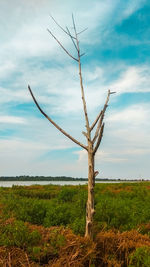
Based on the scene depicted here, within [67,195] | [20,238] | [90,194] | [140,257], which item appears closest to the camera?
[140,257]

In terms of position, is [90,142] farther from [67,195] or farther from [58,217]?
[67,195]

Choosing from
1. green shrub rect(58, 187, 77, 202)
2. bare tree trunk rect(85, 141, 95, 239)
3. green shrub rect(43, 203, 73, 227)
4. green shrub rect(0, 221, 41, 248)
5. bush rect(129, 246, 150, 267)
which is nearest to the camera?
bush rect(129, 246, 150, 267)

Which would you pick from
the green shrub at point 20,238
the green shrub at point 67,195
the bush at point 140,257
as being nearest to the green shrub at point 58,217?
the green shrub at point 20,238

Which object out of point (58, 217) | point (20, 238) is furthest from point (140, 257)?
point (58, 217)

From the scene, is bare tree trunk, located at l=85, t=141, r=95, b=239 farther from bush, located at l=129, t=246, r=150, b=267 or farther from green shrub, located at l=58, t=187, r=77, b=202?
green shrub, located at l=58, t=187, r=77, b=202

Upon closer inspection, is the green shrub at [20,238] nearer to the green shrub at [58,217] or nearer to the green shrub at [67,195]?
the green shrub at [58,217]

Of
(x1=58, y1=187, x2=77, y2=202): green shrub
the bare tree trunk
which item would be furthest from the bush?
(x1=58, y1=187, x2=77, y2=202): green shrub

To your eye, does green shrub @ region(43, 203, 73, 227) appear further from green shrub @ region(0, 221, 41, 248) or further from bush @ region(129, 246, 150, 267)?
bush @ region(129, 246, 150, 267)

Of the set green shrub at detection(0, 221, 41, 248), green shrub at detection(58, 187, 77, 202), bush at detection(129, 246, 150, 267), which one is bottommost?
bush at detection(129, 246, 150, 267)

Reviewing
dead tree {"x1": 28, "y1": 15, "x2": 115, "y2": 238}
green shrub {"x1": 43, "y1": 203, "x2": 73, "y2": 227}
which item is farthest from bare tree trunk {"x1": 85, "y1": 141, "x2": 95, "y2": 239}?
green shrub {"x1": 43, "y1": 203, "x2": 73, "y2": 227}

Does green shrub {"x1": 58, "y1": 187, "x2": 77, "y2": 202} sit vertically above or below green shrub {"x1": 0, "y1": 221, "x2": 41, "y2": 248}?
above

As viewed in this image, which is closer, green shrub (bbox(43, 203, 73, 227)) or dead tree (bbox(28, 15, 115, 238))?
dead tree (bbox(28, 15, 115, 238))

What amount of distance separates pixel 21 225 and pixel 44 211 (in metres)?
3.68

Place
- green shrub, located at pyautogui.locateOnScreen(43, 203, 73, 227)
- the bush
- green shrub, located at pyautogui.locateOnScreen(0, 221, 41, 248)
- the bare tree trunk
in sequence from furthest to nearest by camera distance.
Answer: green shrub, located at pyautogui.locateOnScreen(43, 203, 73, 227)
green shrub, located at pyautogui.locateOnScreen(0, 221, 41, 248)
the bare tree trunk
the bush
